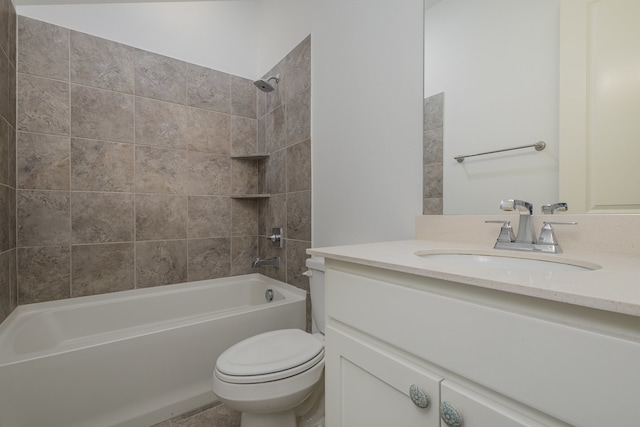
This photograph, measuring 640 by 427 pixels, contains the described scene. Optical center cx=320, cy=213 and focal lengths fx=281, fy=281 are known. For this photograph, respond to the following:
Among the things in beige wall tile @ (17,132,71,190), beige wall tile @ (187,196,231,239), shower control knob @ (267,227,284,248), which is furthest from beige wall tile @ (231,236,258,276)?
beige wall tile @ (17,132,71,190)

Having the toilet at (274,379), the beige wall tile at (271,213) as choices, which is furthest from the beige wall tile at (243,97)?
the toilet at (274,379)

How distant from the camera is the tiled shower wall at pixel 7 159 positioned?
4.34 ft

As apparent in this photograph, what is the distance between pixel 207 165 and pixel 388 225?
58.4 inches

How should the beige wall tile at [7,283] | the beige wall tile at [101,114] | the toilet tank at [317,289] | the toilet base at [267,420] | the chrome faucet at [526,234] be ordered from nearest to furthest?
the chrome faucet at [526,234]
the toilet base at [267,420]
the beige wall tile at [7,283]
the toilet tank at [317,289]
the beige wall tile at [101,114]

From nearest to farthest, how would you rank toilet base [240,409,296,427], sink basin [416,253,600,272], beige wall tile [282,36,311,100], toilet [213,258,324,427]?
sink basin [416,253,600,272], toilet [213,258,324,427], toilet base [240,409,296,427], beige wall tile [282,36,311,100]

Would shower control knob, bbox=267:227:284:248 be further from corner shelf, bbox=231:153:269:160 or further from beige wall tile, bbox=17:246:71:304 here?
beige wall tile, bbox=17:246:71:304

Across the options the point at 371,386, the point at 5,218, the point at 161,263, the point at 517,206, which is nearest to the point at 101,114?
the point at 5,218

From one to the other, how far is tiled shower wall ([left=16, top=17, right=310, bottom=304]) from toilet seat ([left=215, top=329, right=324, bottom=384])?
0.66m

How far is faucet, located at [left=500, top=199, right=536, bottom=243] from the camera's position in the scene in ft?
2.66

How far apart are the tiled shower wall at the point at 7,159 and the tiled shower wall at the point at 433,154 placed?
1918mm

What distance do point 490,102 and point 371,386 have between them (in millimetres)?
977

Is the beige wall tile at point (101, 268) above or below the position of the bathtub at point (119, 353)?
above

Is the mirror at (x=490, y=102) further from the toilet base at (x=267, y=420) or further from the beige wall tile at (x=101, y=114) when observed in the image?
the beige wall tile at (x=101, y=114)

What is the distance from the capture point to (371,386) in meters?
0.69
